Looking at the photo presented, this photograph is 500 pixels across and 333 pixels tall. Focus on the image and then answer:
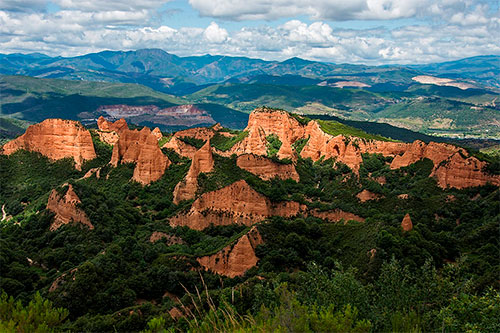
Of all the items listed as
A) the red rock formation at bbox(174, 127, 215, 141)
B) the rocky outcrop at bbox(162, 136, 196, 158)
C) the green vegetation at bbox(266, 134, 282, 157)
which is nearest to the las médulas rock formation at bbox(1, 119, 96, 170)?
the rocky outcrop at bbox(162, 136, 196, 158)

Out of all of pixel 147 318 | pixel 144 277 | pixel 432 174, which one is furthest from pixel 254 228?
pixel 432 174

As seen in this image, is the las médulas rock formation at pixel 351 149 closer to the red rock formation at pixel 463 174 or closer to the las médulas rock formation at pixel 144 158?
the red rock formation at pixel 463 174

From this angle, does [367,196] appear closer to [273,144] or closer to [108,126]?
[273,144]

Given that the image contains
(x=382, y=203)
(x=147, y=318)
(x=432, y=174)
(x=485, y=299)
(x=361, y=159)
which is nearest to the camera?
(x=485, y=299)

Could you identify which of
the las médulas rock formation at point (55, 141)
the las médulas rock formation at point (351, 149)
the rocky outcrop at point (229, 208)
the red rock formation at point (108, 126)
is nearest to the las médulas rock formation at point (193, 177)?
the rocky outcrop at point (229, 208)

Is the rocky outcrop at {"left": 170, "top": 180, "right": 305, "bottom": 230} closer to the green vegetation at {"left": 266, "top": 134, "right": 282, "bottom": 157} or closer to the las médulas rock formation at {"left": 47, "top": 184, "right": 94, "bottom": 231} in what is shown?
the las médulas rock formation at {"left": 47, "top": 184, "right": 94, "bottom": 231}

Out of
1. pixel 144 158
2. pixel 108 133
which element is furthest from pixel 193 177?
pixel 108 133

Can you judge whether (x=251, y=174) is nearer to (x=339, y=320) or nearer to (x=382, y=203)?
(x=382, y=203)

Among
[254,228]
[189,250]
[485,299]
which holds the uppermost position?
[485,299]
